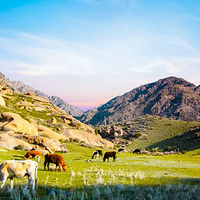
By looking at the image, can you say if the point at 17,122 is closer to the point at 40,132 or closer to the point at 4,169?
the point at 40,132

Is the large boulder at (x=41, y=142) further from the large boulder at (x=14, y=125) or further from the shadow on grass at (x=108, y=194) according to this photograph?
the shadow on grass at (x=108, y=194)

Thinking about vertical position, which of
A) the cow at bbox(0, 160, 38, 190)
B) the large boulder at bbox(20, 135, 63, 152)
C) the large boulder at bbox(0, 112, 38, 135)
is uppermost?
the large boulder at bbox(0, 112, 38, 135)

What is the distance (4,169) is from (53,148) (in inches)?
1405

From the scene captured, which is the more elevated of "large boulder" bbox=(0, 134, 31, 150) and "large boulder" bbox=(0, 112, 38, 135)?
"large boulder" bbox=(0, 112, 38, 135)

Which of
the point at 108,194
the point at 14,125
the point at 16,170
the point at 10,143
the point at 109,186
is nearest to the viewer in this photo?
the point at 108,194

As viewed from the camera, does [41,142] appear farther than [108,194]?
Yes

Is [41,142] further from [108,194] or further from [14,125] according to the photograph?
[108,194]

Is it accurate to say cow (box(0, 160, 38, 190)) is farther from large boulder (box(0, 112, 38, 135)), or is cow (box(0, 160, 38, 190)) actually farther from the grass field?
large boulder (box(0, 112, 38, 135))

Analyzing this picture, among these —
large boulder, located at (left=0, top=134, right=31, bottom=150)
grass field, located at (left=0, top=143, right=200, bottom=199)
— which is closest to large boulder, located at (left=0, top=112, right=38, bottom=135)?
large boulder, located at (left=0, top=134, right=31, bottom=150)

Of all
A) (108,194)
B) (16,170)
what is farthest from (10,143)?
(108,194)

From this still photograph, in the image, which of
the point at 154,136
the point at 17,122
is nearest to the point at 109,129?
the point at 154,136

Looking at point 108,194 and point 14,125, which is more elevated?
point 14,125

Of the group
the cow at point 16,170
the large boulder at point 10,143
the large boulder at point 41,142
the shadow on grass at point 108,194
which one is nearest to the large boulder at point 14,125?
the large boulder at point 41,142

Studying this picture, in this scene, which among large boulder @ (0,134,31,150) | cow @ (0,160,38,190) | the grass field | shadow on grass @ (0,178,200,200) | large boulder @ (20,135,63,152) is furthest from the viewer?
large boulder @ (20,135,63,152)
